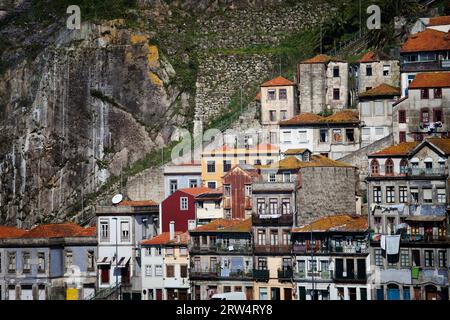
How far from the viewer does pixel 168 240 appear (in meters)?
153

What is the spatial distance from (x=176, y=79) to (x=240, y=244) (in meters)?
28.3

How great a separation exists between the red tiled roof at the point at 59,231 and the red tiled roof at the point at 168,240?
5248 millimetres

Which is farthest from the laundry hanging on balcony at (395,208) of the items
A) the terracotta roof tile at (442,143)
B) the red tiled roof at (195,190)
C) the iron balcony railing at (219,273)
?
the red tiled roof at (195,190)

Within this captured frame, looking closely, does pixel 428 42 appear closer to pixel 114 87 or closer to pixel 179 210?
pixel 179 210

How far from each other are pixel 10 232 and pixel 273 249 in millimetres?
22317

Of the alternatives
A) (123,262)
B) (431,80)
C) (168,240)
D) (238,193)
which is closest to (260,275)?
(168,240)

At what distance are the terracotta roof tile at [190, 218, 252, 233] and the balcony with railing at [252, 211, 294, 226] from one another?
902mm

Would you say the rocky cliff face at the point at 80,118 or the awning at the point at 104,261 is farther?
the rocky cliff face at the point at 80,118

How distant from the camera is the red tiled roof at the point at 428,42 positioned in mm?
157375

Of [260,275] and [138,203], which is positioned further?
[138,203]

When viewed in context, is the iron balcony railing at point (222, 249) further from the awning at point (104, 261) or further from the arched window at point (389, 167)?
the arched window at point (389, 167)
